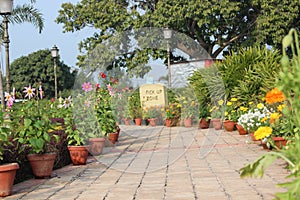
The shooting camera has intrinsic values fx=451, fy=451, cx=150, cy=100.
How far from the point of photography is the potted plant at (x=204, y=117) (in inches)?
425

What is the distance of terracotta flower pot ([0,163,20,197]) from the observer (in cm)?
416

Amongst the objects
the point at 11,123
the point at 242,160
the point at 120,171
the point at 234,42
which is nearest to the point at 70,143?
the point at 120,171

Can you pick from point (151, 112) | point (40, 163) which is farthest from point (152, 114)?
point (40, 163)

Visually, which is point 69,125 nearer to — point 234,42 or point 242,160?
point 242,160

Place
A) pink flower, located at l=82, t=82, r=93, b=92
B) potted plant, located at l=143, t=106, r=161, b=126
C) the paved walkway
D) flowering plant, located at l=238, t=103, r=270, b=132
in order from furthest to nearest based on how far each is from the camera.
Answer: potted plant, located at l=143, t=106, r=161, b=126
pink flower, located at l=82, t=82, r=93, b=92
flowering plant, located at l=238, t=103, r=270, b=132
the paved walkway

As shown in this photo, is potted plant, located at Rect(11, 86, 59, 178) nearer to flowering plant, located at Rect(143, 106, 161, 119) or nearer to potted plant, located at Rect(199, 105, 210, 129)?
potted plant, located at Rect(199, 105, 210, 129)

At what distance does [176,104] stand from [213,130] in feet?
6.49

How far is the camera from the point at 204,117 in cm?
1088

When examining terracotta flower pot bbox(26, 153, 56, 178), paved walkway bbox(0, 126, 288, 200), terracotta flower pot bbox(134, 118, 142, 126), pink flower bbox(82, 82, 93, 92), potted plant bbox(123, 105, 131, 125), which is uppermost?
pink flower bbox(82, 82, 93, 92)

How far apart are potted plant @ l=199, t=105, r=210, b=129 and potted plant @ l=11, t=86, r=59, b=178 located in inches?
235

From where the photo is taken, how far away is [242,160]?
577 cm

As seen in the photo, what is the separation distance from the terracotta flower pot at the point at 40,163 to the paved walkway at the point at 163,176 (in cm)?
9

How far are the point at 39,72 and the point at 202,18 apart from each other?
2591 centimetres

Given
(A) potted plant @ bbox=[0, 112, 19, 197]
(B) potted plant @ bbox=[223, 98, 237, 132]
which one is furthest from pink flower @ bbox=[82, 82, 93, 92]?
(B) potted plant @ bbox=[223, 98, 237, 132]
